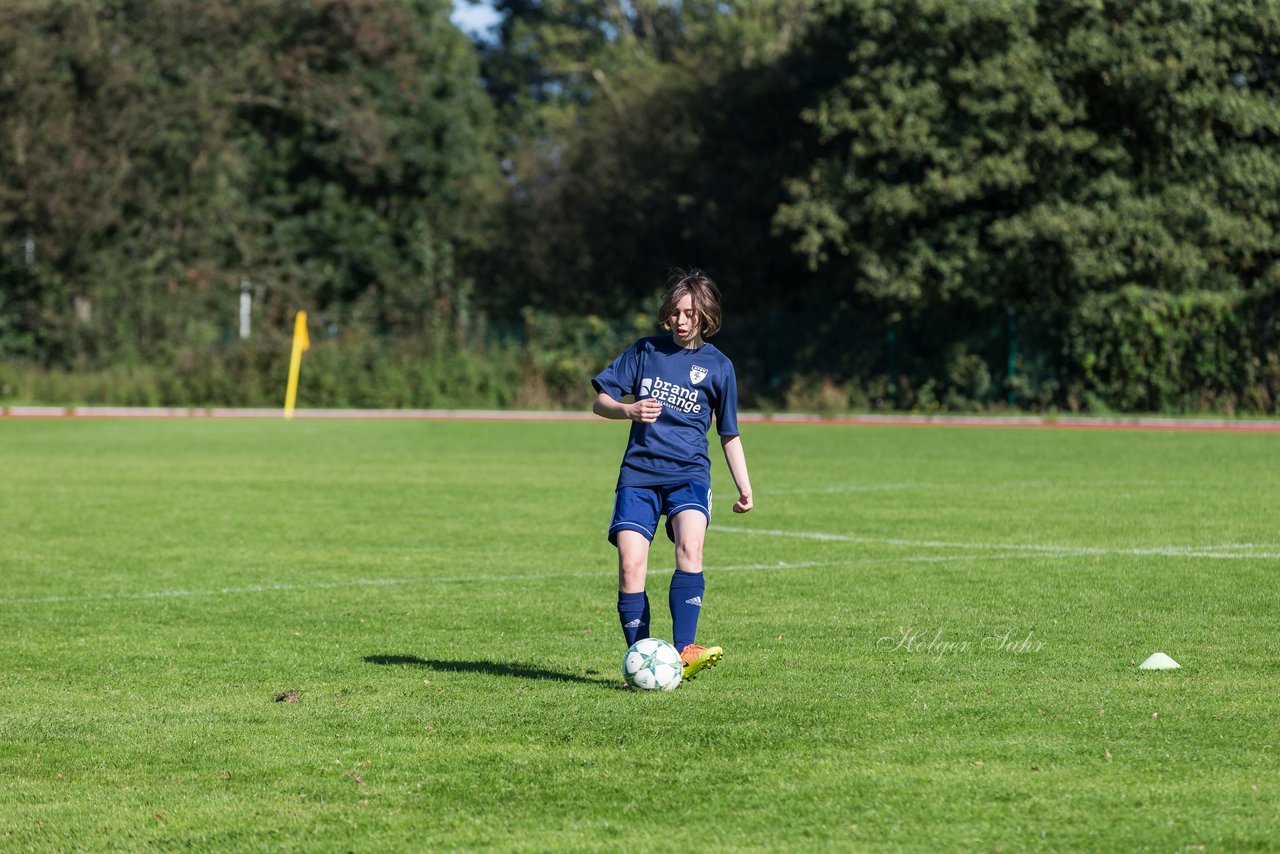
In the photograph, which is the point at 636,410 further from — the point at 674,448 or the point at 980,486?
the point at 980,486

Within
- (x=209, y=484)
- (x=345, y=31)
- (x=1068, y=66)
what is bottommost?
(x=209, y=484)

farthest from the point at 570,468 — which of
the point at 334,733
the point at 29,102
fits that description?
the point at 29,102

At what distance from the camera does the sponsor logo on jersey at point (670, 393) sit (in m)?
7.93

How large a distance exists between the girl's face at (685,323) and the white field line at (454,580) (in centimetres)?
377

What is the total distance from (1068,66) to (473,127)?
30.8 m

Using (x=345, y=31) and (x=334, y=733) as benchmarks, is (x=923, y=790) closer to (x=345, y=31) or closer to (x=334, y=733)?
(x=334, y=733)

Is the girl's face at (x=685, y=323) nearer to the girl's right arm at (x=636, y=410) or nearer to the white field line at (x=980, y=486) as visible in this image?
the girl's right arm at (x=636, y=410)

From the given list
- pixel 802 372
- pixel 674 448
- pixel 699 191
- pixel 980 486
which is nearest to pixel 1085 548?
pixel 674 448

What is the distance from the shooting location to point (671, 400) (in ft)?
26.0

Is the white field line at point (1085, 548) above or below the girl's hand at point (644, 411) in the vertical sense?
below

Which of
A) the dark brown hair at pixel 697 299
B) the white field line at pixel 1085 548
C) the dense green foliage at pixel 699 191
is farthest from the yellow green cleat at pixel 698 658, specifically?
the dense green foliage at pixel 699 191

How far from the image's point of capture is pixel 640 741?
253 inches

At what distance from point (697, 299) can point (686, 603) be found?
1.38 meters

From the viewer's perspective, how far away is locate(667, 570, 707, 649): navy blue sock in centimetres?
793
